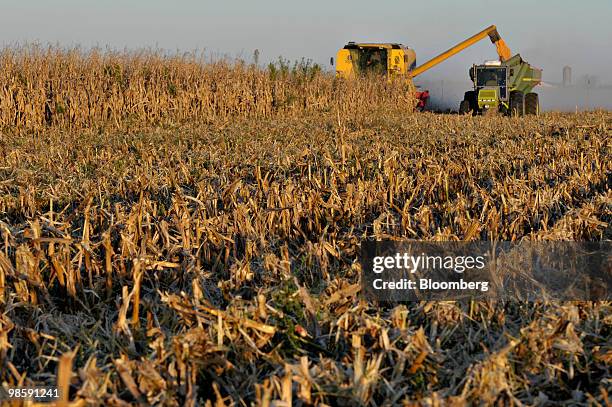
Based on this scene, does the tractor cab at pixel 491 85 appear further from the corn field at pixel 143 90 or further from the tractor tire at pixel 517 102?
the corn field at pixel 143 90

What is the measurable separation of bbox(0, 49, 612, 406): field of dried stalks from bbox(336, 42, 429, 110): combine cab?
14.2 meters

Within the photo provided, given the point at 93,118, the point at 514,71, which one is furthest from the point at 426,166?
the point at 514,71

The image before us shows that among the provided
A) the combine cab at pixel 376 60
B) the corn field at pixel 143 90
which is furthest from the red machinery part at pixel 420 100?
the corn field at pixel 143 90

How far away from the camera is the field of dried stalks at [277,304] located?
6.57 ft

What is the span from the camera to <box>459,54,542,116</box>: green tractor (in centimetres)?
1695

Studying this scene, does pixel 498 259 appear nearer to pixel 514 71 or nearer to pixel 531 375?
pixel 531 375

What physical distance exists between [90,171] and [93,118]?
19.6ft

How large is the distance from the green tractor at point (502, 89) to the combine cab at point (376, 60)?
218 centimetres
